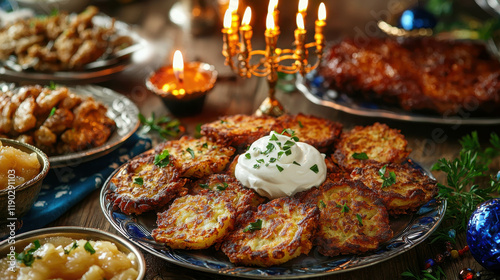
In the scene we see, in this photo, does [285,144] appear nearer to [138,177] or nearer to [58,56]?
[138,177]

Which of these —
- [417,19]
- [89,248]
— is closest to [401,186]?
[89,248]

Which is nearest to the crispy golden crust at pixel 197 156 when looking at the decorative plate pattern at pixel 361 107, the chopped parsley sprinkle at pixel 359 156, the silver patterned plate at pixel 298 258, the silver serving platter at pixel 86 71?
the silver patterned plate at pixel 298 258

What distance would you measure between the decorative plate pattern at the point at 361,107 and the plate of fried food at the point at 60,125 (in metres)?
1.38

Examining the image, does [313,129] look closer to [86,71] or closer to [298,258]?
[298,258]

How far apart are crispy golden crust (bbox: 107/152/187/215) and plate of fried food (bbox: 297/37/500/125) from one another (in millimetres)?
1538

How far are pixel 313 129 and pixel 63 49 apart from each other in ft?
7.38

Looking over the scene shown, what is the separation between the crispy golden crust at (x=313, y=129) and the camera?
311cm

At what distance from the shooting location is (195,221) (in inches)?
98.3

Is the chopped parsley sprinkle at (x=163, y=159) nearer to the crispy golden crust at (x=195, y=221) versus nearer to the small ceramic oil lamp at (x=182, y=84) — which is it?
the crispy golden crust at (x=195, y=221)

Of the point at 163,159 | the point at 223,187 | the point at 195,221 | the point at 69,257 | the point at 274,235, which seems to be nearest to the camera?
the point at 69,257

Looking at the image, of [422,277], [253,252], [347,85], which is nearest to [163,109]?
[347,85]

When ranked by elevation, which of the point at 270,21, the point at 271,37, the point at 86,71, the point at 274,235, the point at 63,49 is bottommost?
the point at 274,235

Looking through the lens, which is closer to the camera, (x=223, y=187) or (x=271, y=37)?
(x=223, y=187)

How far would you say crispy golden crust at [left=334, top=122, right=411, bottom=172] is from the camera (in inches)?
117
